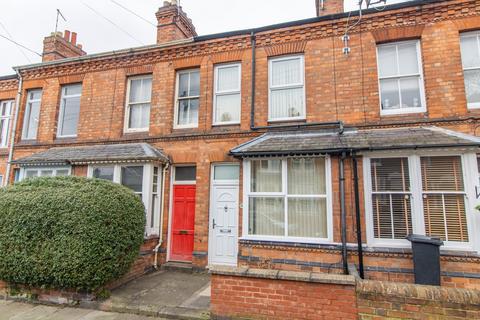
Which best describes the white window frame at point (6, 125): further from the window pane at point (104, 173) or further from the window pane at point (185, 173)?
the window pane at point (185, 173)

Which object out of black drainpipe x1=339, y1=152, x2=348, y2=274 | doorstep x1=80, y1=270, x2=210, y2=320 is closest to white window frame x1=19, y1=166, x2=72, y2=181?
doorstep x1=80, y1=270, x2=210, y2=320

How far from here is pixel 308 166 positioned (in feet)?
22.7

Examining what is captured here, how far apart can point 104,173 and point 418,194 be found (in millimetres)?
8484

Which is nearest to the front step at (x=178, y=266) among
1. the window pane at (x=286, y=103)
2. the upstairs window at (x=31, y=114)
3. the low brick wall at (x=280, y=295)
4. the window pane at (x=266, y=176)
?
the window pane at (x=266, y=176)

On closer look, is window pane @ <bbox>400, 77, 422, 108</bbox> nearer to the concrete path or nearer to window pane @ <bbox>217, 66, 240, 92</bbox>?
window pane @ <bbox>217, 66, 240, 92</bbox>

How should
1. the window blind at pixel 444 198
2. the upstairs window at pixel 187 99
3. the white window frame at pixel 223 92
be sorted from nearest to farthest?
the window blind at pixel 444 198, the white window frame at pixel 223 92, the upstairs window at pixel 187 99

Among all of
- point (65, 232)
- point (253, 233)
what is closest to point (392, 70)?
point (253, 233)

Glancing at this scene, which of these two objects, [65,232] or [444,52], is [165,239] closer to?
[65,232]

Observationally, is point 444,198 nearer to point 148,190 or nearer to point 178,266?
point 178,266

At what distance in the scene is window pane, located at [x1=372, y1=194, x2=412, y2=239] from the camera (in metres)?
6.17

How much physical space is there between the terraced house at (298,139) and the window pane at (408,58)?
3 centimetres

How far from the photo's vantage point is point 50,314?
5.05 meters

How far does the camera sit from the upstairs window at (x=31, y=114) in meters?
10.6

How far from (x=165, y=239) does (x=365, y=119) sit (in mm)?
6379
